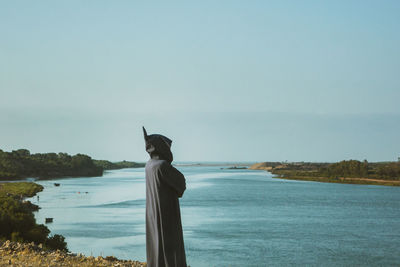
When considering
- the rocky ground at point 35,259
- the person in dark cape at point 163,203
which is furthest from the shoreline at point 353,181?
the person in dark cape at point 163,203

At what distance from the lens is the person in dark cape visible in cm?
694

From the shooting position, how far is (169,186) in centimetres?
699

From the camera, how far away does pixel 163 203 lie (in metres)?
6.99

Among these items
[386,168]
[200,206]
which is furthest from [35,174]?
[386,168]

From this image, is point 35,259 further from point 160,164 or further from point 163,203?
point 160,164

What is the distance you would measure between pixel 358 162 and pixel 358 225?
86.5 m

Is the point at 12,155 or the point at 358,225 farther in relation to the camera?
the point at 12,155

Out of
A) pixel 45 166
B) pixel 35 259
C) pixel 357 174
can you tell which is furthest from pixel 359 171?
pixel 35 259

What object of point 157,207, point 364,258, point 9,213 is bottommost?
point 364,258

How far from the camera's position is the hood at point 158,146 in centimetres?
709

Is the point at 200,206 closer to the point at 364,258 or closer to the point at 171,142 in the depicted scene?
the point at 364,258

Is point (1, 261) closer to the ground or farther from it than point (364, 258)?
farther from it

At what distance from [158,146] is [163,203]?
85cm

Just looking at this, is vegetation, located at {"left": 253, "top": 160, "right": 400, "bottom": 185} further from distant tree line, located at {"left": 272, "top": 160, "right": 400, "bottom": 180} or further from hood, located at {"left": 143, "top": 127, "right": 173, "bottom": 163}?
hood, located at {"left": 143, "top": 127, "right": 173, "bottom": 163}
